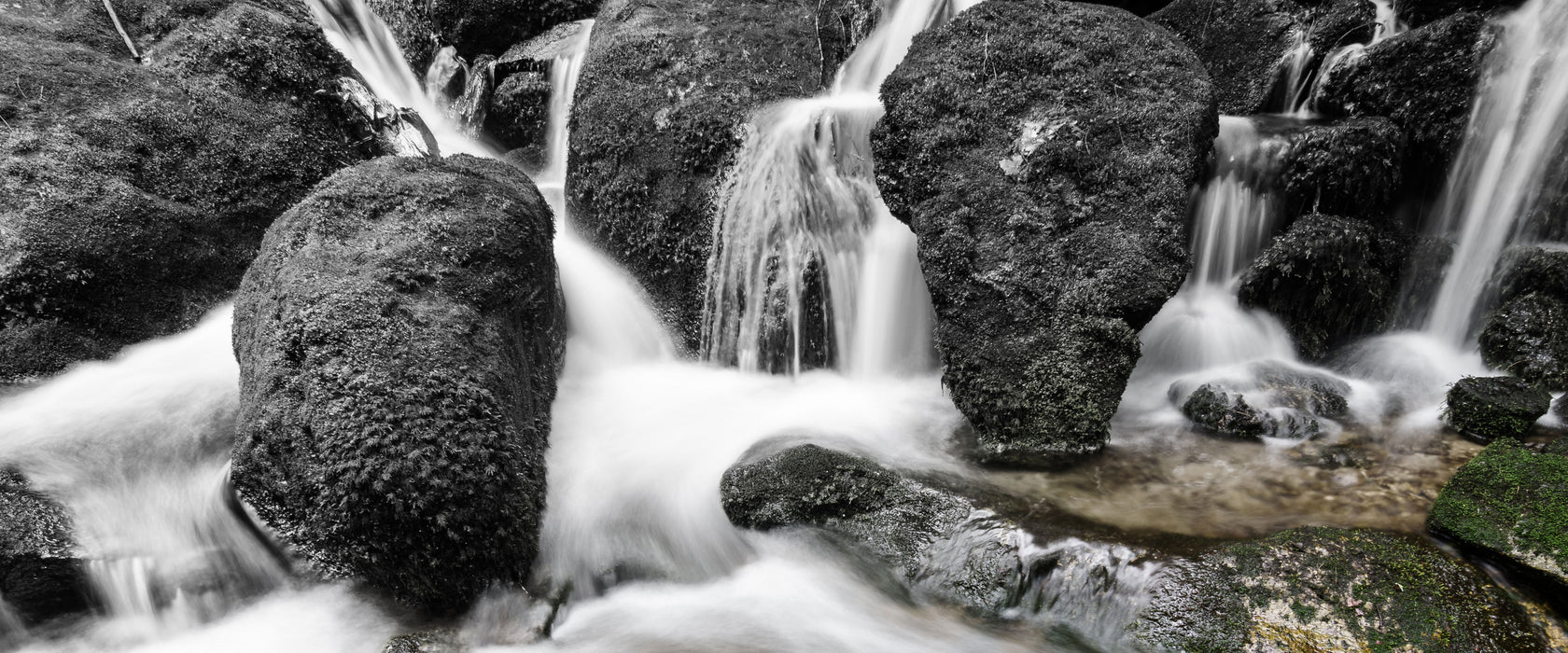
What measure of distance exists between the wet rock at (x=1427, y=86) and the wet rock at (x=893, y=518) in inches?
203

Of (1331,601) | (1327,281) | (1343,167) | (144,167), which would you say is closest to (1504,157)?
(1343,167)

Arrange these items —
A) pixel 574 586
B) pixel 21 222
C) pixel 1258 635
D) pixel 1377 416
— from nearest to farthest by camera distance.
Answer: pixel 1258 635 → pixel 574 586 → pixel 1377 416 → pixel 21 222

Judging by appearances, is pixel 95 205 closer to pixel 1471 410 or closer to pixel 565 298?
pixel 565 298

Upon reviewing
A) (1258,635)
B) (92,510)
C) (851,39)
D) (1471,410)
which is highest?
(851,39)

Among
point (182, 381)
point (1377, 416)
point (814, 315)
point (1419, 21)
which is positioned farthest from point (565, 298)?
point (1419, 21)

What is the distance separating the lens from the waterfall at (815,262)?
6.37 meters

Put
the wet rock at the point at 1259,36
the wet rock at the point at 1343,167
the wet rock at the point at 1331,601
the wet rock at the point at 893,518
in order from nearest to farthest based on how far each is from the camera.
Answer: the wet rock at the point at 1331,601
the wet rock at the point at 893,518
the wet rock at the point at 1343,167
the wet rock at the point at 1259,36

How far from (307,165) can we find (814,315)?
5491 millimetres

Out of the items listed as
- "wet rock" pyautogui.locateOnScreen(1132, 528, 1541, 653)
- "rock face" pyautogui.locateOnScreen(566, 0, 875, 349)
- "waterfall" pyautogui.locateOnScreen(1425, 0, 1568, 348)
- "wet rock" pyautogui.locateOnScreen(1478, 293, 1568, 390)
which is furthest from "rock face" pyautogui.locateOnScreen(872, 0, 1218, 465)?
"wet rock" pyautogui.locateOnScreen(1478, 293, 1568, 390)

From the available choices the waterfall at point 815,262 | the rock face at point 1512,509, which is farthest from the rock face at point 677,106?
the rock face at point 1512,509

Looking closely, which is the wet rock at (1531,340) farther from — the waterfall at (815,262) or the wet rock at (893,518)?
the wet rock at (893,518)

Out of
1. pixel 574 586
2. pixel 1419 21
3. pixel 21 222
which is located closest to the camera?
pixel 574 586

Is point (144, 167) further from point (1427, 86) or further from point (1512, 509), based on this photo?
point (1427, 86)

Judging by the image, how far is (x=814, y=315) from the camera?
6430 mm
